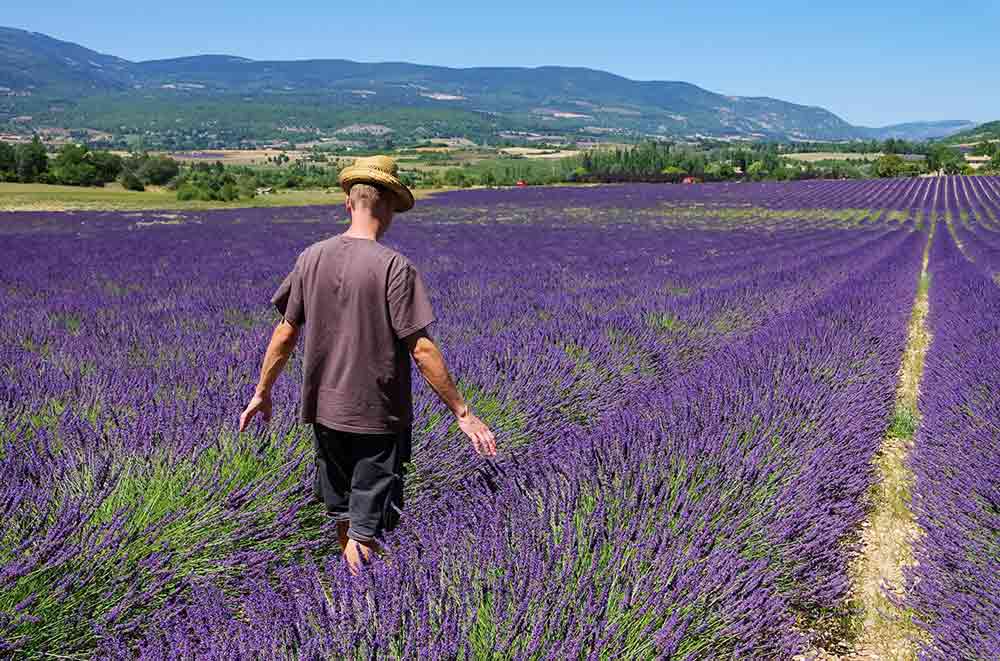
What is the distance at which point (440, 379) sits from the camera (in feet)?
6.82

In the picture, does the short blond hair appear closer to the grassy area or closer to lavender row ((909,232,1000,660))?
lavender row ((909,232,1000,660))

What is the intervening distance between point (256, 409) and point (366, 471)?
0.43 m

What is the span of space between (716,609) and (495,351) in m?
2.40

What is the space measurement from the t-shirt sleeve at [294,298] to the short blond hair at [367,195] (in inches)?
10.9

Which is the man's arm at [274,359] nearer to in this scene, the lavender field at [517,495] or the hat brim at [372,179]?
the lavender field at [517,495]

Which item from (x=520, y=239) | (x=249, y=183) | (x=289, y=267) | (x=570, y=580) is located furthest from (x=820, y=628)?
(x=249, y=183)

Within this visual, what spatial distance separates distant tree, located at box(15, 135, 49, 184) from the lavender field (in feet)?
184

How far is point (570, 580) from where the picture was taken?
165cm

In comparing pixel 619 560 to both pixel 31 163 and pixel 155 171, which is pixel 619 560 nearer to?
pixel 31 163

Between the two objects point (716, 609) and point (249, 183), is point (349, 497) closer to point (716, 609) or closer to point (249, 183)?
point (716, 609)

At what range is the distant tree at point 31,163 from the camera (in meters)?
51.2

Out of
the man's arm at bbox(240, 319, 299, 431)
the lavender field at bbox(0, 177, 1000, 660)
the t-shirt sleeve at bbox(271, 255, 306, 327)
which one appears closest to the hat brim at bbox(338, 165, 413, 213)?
the t-shirt sleeve at bbox(271, 255, 306, 327)

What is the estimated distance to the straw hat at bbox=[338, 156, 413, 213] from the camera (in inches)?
78.4

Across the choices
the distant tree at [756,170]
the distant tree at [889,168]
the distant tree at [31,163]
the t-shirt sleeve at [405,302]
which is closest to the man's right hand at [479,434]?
the t-shirt sleeve at [405,302]
